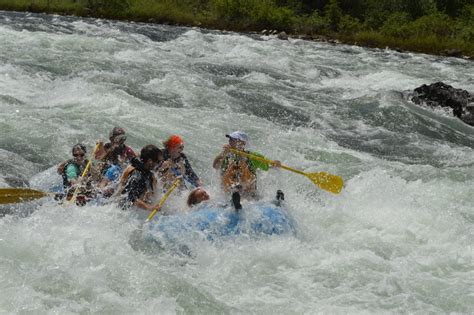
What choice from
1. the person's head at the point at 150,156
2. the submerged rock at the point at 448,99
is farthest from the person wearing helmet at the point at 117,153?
the submerged rock at the point at 448,99

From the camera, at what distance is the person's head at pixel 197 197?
5.98 meters

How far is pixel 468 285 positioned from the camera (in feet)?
16.9

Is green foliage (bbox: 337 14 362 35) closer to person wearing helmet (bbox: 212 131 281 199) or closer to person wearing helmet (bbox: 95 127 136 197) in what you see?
person wearing helmet (bbox: 95 127 136 197)

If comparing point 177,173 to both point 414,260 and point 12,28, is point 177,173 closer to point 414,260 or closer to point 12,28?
point 414,260

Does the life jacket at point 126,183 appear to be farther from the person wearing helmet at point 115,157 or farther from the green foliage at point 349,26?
the green foliage at point 349,26

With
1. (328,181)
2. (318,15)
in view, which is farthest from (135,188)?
(318,15)

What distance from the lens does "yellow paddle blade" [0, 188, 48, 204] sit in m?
6.07

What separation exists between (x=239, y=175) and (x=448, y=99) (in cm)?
758

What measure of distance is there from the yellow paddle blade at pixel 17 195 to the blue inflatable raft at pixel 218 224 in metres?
1.37

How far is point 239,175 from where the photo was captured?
21.0 ft

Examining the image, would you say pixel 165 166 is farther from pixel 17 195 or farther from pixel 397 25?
pixel 397 25

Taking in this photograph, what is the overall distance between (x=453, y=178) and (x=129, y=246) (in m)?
4.58

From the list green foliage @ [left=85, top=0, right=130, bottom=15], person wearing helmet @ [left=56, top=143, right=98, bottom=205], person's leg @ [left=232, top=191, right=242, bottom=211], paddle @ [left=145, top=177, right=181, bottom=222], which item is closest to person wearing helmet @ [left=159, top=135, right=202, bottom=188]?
paddle @ [left=145, top=177, right=181, bottom=222]

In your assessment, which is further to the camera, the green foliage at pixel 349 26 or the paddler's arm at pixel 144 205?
the green foliage at pixel 349 26
